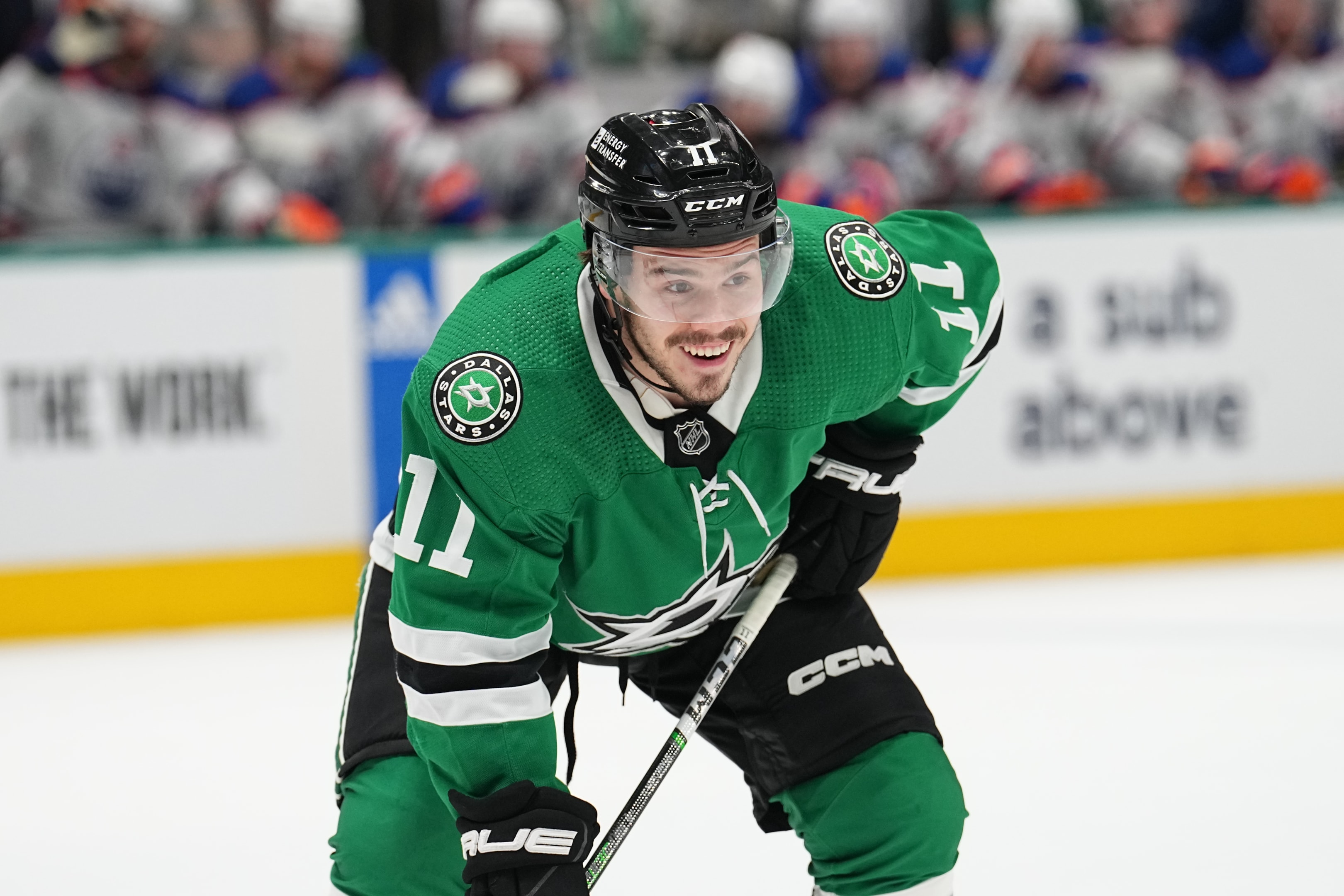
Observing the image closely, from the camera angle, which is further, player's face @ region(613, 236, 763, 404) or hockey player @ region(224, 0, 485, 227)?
hockey player @ region(224, 0, 485, 227)

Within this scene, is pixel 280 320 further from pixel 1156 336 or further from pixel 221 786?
pixel 1156 336

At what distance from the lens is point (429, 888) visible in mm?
2045

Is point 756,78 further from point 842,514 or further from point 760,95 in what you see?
point 842,514

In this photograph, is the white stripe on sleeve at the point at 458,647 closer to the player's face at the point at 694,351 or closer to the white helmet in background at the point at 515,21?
the player's face at the point at 694,351

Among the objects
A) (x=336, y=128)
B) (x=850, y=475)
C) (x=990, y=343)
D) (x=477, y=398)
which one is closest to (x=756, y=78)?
(x=336, y=128)

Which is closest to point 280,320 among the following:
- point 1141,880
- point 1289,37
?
point 1141,880

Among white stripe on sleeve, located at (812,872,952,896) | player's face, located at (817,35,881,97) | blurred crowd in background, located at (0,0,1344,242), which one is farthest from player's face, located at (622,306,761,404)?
player's face, located at (817,35,881,97)

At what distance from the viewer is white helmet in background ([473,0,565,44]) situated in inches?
232

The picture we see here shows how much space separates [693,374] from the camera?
182cm

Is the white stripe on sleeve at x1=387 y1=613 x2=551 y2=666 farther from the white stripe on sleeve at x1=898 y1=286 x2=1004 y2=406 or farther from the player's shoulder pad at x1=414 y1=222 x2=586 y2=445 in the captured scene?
the white stripe on sleeve at x1=898 y1=286 x2=1004 y2=406

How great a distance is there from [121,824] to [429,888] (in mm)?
1369

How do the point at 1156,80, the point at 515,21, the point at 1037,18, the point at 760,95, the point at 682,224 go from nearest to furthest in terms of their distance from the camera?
the point at 682,224
the point at 760,95
the point at 515,21
the point at 1037,18
the point at 1156,80

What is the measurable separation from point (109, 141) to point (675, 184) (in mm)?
4111

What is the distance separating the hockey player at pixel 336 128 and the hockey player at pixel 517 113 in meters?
0.12
